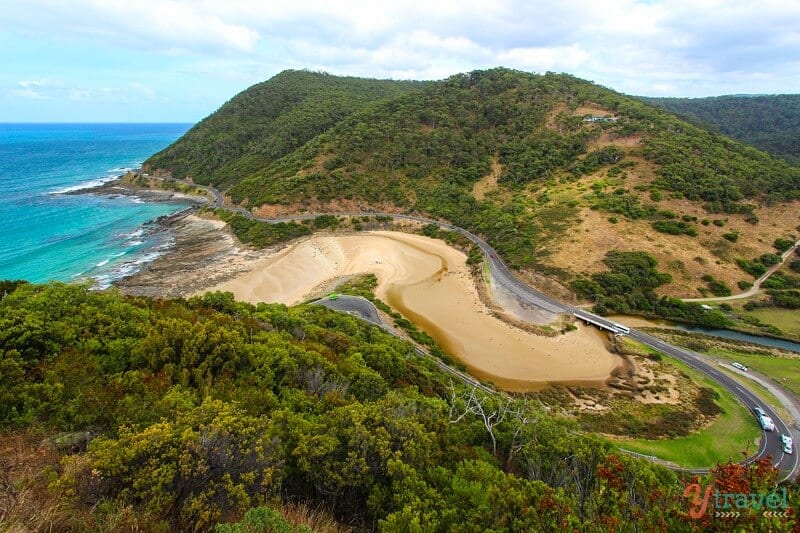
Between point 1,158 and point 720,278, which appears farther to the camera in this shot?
point 1,158

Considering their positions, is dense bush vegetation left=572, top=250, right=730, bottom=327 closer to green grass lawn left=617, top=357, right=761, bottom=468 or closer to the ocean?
green grass lawn left=617, top=357, right=761, bottom=468

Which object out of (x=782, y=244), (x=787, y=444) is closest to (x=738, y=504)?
(x=787, y=444)

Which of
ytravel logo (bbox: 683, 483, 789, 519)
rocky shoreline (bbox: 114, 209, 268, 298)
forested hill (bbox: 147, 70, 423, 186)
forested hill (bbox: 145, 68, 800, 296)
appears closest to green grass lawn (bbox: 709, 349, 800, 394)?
forested hill (bbox: 145, 68, 800, 296)

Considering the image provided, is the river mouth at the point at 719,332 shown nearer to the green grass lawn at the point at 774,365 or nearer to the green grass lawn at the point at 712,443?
the green grass lawn at the point at 774,365

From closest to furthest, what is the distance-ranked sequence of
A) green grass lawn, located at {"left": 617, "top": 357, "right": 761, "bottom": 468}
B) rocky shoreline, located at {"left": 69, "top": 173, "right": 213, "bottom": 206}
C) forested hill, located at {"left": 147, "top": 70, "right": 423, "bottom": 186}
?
green grass lawn, located at {"left": 617, "top": 357, "right": 761, "bottom": 468} < rocky shoreline, located at {"left": 69, "top": 173, "right": 213, "bottom": 206} < forested hill, located at {"left": 147, "top": 70, "right": 423, "bottom": 186}

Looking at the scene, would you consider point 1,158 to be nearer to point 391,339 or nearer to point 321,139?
point 321,139

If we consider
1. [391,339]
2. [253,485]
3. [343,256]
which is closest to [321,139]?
[343,256]
